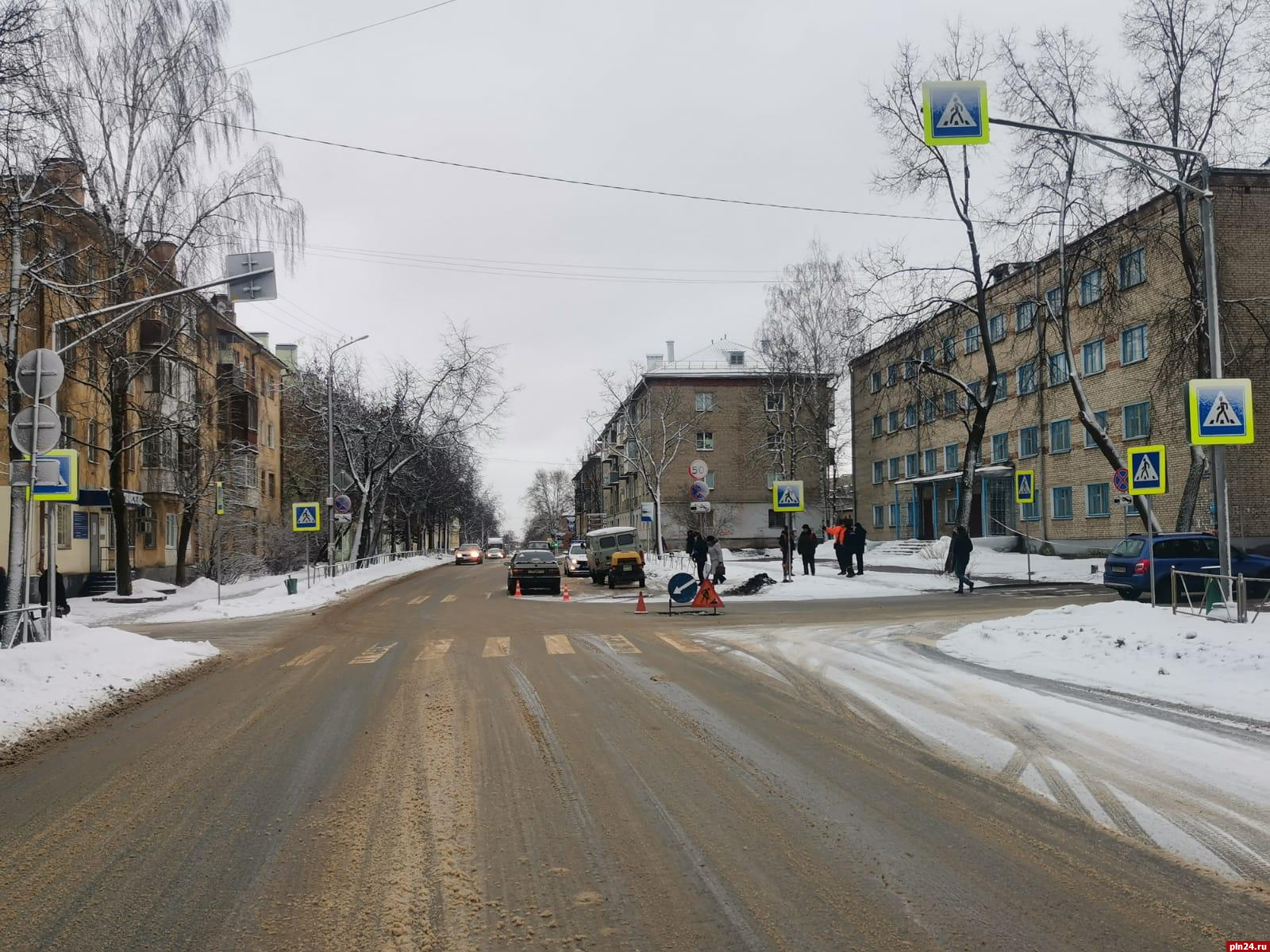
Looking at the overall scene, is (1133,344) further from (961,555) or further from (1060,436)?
(961,555)

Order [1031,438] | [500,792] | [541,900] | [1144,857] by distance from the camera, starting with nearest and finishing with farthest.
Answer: [541,900] → [1144,857] → [500,792] → [1031,438]

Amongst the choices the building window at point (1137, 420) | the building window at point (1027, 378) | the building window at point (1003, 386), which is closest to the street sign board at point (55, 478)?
the building window at point (1137, 420)

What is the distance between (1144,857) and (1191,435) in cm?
933

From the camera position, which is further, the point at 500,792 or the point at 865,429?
the point at 865,429

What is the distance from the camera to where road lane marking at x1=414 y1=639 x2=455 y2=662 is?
44.3 ft

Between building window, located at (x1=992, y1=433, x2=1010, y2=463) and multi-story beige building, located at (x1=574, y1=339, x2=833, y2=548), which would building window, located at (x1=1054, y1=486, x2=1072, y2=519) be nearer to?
building window, located at (x1=992, y1=433, x2=1010, y2=463)

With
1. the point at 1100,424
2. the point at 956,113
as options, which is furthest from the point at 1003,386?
the point at 956,113

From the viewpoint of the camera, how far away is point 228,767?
674cm

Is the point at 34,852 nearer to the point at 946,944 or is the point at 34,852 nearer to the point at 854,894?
the point at 854,894

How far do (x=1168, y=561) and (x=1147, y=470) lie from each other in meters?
7.49

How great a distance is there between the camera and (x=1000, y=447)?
47.5 meters

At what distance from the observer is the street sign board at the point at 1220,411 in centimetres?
1220

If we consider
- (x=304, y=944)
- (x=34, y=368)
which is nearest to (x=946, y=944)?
(x=304, y=944)

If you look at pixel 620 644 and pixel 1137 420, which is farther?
pixel 1137 420
